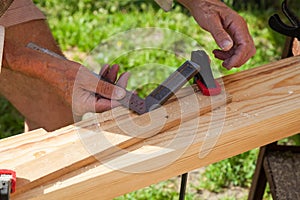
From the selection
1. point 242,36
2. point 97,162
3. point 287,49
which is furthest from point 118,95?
point 287,49

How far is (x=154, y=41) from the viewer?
3775 millimetres

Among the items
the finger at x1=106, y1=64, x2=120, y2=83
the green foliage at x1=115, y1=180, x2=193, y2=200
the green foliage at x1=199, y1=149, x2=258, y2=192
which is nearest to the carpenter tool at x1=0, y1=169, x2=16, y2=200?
the finger at x1=106, y1=64, x2=120, y2=83

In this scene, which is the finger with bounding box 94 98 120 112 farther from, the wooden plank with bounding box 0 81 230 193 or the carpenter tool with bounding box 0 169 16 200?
the carpenter tool with bounding box 0 169 16 200

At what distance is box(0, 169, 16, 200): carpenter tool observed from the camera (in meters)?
1.15

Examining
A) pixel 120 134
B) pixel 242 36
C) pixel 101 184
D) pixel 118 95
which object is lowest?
pixel 101 184

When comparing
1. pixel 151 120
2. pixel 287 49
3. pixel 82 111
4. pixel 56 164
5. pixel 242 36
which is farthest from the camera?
pixel 287 49

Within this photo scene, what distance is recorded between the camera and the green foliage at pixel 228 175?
9.61 ft

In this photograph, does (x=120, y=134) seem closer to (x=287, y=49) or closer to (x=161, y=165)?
(x=161, y=165)

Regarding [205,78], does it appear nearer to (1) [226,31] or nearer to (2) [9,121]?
(1) [226,31]

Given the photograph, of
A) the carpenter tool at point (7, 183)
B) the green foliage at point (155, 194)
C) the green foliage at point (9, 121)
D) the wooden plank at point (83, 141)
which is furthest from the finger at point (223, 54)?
the green foliage at point (9, 121)

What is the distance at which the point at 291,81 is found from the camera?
164 centimetres

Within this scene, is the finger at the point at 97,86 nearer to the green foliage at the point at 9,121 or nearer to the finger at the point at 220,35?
the finger at the point at 220,35

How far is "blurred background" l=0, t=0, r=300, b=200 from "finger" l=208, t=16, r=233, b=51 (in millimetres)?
1234

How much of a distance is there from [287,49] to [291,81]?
492mm
